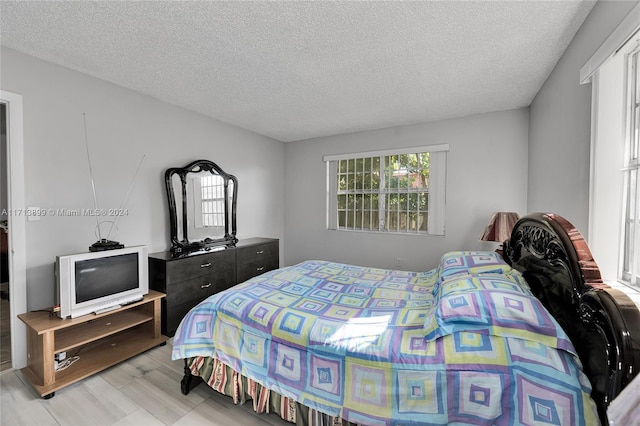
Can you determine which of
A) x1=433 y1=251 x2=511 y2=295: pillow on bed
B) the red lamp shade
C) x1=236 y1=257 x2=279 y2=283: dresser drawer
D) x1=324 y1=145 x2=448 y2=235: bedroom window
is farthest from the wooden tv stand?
the red lamp shade

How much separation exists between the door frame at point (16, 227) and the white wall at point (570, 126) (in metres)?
3.85

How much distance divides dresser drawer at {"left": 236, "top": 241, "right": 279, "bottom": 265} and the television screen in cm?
121

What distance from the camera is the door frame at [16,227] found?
204 cm

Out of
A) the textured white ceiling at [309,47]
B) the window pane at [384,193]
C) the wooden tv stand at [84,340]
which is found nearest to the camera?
the textured white ceiling at [309,47]

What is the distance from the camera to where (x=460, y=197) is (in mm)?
3541

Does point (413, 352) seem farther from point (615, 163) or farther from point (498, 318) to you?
point (615, 163)

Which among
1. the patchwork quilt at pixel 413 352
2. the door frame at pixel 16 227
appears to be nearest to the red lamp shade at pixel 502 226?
the patchwork quilt at pixel 413 352

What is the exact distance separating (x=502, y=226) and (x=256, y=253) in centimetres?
297

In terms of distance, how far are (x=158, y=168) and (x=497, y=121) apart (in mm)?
4088

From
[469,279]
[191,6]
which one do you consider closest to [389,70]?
[191,6]

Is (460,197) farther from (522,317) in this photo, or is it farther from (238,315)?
(238,315)

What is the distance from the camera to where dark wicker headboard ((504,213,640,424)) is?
2.79 feet

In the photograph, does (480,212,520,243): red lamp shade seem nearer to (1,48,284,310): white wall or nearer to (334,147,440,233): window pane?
(334,147,440,233): window pane

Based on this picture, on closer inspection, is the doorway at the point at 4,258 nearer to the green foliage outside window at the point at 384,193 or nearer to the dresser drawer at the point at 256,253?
the dresser drawer at the point at 256,253
